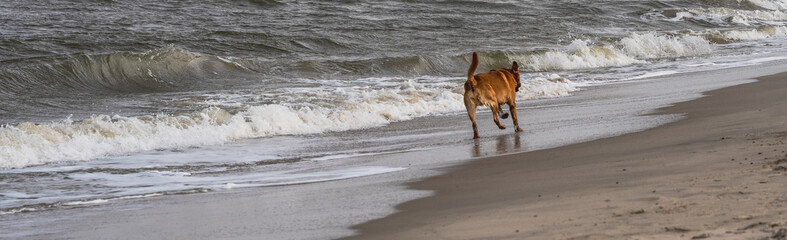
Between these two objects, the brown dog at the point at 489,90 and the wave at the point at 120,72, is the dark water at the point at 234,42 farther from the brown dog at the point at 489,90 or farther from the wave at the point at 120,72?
the brown dog at the point at 489,90

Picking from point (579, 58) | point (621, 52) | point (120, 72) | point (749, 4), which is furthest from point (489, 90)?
point (749, 4)

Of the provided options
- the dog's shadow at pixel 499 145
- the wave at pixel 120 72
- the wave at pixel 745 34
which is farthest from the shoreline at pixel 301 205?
the wave at pixel 745 34

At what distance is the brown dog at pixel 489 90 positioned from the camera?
9.94 m

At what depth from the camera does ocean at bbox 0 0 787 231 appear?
8.88 meters

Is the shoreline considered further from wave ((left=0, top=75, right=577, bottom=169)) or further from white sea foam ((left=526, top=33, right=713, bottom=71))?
white sea foam ((left=526, top=33, right=713, bottom=71))

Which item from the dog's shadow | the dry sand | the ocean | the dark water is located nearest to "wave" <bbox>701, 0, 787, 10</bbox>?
the ocean

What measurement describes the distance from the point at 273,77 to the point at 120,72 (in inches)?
118

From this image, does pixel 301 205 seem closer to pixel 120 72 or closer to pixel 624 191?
pixel 624 191

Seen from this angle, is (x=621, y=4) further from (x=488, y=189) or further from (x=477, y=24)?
(x=488, y=189)

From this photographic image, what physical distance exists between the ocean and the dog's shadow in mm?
82

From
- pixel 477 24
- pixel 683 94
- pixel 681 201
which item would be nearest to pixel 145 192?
pixel 681 201

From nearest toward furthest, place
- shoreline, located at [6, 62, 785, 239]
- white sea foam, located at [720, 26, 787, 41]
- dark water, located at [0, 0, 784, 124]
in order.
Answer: shoreline, located at [6, 62, 785, 239]
dark water, located at [0, 0, 784, 124]
white sea foam, located at [720, 26, 787, 41]

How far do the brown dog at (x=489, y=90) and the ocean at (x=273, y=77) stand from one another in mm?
358

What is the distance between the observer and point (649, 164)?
635 cm
